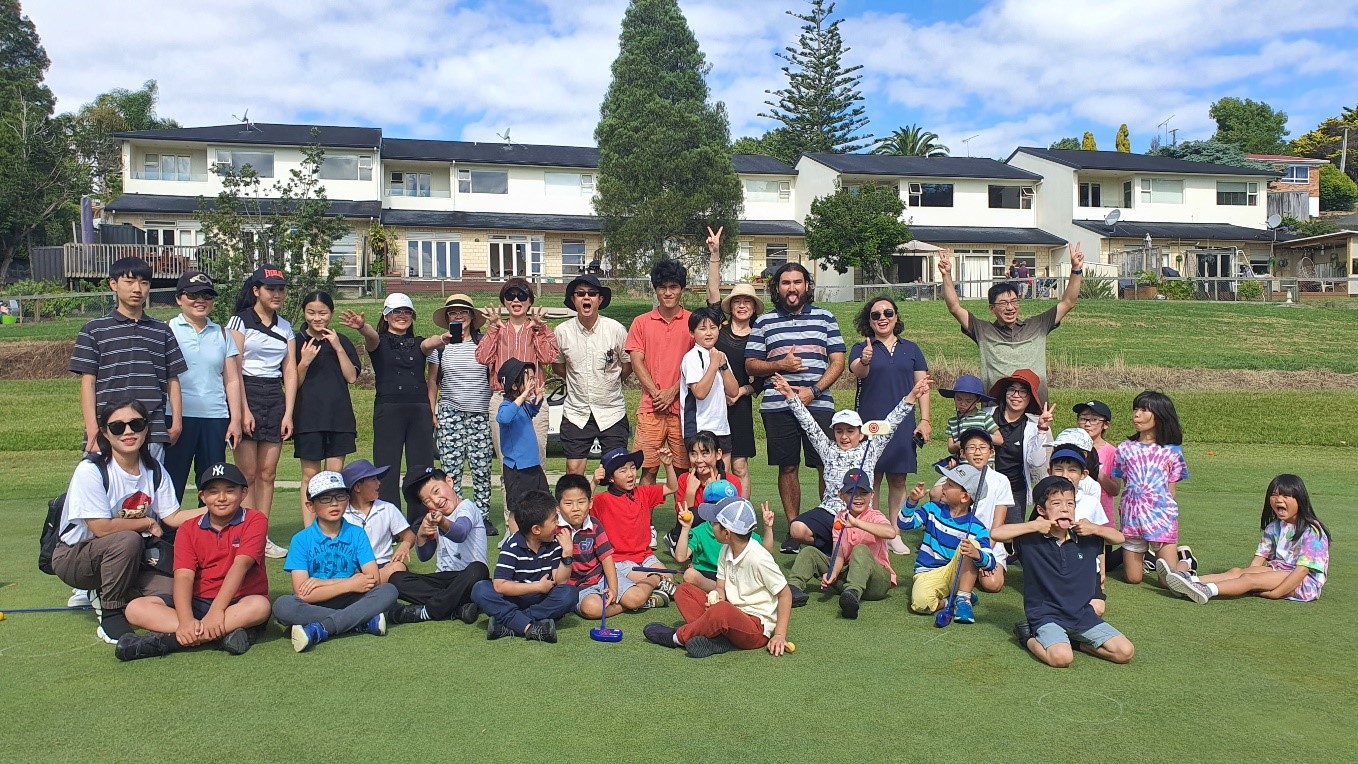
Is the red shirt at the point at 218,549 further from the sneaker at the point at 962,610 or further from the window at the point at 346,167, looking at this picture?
the window at the point at 346,167

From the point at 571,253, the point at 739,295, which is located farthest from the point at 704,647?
the point at 571,253

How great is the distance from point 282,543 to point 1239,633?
6607 millimetres

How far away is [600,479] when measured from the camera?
698cm

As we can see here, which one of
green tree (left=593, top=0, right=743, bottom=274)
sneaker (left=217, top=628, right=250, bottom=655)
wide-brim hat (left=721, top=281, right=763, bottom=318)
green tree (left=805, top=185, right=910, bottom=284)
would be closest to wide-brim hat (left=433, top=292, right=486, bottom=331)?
wide-brim hat (left=721, top=281, right=763, bottom=318)

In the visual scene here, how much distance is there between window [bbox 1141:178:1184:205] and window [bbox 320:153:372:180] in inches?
1368

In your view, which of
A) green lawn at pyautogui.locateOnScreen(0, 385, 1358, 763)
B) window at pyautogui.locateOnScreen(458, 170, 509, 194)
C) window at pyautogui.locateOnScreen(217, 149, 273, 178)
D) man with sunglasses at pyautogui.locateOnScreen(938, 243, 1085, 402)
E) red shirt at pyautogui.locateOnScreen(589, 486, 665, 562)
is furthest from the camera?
window at pyautogui.locateOnScreen(458, 170, 509, 194)

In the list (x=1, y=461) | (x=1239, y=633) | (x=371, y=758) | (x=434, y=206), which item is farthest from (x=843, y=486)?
(x=434, y=206)

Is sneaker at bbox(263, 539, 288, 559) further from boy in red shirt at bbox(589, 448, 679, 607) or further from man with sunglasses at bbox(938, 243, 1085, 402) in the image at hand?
man with sunglasses at bbox(938, 243, 1085, 402)

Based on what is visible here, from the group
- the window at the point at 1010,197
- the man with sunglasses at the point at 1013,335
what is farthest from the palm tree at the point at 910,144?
the man with sunglasses at the point at 1013,335

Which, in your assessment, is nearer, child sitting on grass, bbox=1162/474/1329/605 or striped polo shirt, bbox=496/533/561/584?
striped polo shirt, bbox=496/533/561/584

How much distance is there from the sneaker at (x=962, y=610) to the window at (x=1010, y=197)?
1809 inches

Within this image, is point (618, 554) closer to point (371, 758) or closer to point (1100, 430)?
point (371, 758)

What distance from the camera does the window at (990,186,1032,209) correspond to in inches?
1940

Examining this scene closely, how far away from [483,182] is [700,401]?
38813 mm
